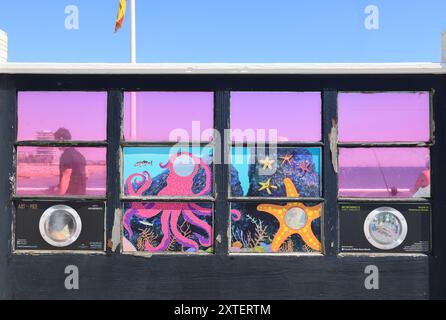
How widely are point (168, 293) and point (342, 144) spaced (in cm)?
251

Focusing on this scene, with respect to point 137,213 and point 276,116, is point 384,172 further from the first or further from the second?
point 137,213

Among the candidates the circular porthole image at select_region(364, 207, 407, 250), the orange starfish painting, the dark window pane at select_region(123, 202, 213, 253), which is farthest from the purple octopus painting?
the circular porthole image at select_region(364, 207, 407, 250)

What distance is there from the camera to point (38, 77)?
4289 millimetres

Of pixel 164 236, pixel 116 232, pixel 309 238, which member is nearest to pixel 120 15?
pixel 116 232

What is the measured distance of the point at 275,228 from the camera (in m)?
4.24

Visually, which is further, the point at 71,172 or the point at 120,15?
the point at 120,15

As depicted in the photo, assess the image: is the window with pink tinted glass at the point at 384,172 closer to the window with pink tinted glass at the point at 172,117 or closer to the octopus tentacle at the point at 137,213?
the window with pink tinted glass at the point at 172,117

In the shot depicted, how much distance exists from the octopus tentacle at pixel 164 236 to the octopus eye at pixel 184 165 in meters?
0.46

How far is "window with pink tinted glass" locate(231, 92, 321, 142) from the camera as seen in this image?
4227mm

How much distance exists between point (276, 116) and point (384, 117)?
1.19 m

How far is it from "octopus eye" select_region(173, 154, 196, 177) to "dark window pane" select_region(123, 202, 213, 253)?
34 cm

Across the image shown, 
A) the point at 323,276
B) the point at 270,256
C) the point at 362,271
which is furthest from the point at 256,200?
the point at 362,271

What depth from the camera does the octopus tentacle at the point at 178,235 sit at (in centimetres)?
424
